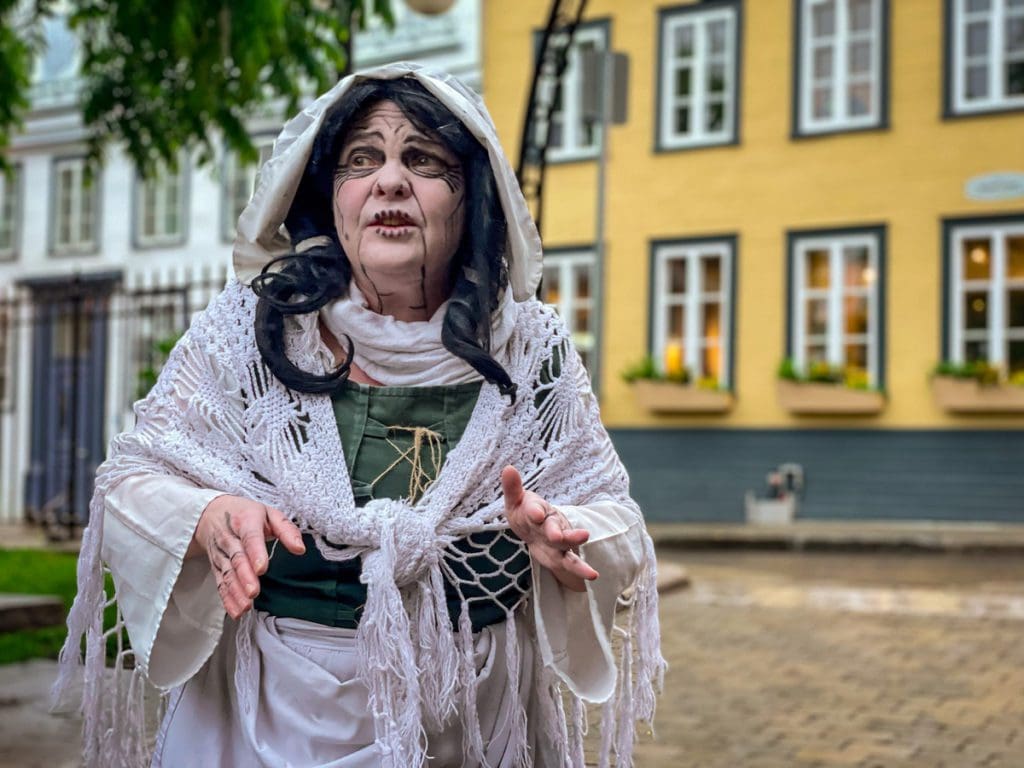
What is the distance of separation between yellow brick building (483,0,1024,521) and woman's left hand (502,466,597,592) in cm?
1479

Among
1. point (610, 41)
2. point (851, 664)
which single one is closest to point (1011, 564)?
point (851, 664)

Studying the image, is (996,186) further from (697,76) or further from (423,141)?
(423,141)

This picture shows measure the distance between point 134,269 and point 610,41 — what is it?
862cm

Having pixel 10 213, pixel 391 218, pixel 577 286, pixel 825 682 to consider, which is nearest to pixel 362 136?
pixel 391 218

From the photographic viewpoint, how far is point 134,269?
2311cm

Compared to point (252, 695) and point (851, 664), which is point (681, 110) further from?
point (252, 695)

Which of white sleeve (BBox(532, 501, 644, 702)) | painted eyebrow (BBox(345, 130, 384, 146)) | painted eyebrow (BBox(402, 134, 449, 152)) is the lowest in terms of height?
white sleeve (BBox(532, 501, 644, 702))

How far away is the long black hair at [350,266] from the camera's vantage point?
2.21m

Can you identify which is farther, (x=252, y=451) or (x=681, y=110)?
(x=681, y=110)

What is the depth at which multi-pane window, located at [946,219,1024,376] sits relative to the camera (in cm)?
1692

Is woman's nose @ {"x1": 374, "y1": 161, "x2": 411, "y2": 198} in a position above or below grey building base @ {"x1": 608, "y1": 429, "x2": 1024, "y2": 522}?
above

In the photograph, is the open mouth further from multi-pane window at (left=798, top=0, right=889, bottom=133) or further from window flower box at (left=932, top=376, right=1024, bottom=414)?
multi-pane window at (left=798, top=0, right=889, bottom=133)

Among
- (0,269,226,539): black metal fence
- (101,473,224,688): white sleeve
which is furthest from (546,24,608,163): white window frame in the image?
(101,473,224,688): white sleeve

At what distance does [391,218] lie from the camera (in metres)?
2.23
